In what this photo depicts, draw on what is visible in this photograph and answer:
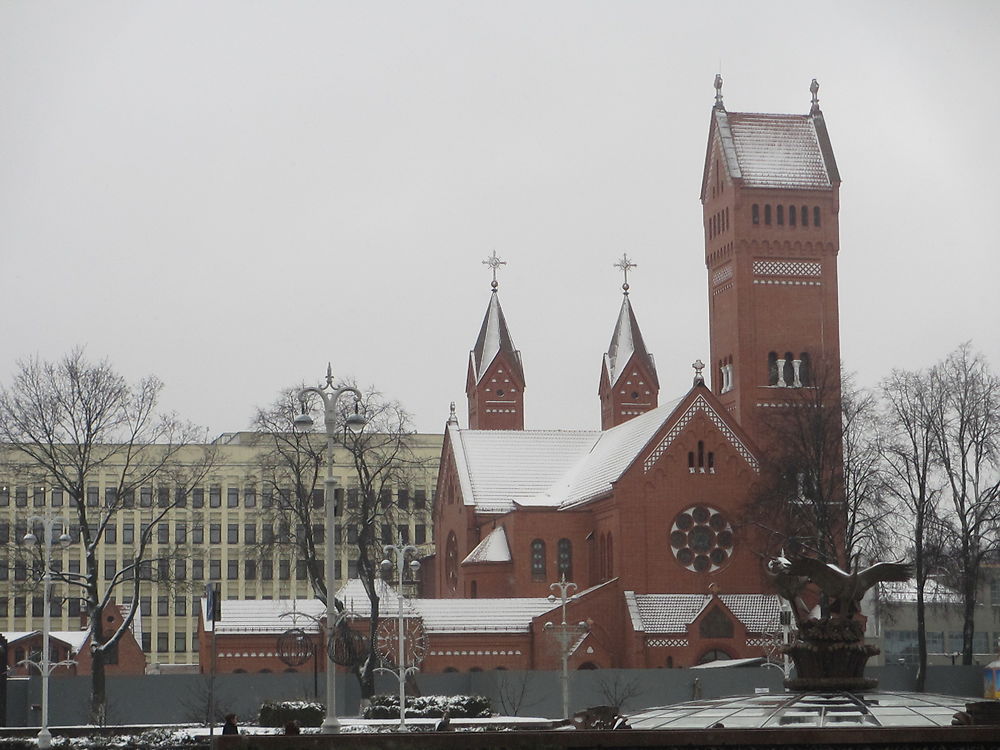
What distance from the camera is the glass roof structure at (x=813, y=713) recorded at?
24.2 meters

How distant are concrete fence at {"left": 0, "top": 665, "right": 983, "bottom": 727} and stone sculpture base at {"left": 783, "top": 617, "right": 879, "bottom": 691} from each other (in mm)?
40792

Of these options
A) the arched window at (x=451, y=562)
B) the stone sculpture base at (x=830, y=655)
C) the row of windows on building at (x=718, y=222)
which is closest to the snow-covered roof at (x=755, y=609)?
the arched window at (x=451, y=562)

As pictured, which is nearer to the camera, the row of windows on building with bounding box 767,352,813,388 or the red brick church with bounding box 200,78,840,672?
the red brick church with bounding box 200,78,840,672

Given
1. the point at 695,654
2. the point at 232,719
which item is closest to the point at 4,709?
the point at 232,719

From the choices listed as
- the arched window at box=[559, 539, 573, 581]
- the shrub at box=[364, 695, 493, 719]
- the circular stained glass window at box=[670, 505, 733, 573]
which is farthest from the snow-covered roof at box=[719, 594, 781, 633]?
the shrub at box=[364, 695, 493, 719]

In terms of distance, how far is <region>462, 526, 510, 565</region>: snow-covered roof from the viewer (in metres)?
85.4

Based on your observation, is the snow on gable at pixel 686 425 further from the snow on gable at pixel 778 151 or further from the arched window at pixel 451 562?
the arched window at pixel 451 562

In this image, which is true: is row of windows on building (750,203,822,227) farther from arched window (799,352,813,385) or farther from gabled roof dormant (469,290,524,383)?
gabled roof dormant (469,290,524,383)

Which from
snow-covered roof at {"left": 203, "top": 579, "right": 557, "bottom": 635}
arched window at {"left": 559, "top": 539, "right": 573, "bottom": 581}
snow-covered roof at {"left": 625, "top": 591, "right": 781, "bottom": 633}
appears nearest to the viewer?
snow-covered roof at {"left": 203, "top": 579, "right": 557, "bottom": 635}

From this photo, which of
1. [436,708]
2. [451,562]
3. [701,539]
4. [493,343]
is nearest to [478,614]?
[701,539]

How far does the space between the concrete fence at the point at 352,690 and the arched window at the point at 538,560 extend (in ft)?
42.5

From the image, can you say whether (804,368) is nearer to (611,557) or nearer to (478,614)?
(611,557)

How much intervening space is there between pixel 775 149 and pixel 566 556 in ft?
77.6

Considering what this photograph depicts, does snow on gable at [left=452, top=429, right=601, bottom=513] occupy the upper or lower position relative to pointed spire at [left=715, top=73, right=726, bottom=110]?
lower
